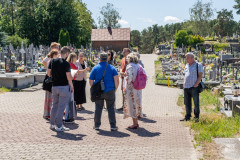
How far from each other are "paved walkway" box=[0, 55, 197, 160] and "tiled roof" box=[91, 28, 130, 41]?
49.2 metres

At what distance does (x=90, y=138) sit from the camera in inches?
265

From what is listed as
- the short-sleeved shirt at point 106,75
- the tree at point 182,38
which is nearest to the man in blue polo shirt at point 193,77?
the short-sleeved shirt at point 106,75

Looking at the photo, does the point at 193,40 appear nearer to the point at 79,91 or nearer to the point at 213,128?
the point at 79,91

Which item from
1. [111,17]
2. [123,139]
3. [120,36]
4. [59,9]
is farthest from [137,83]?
[111,17]

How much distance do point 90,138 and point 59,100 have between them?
1.09 m

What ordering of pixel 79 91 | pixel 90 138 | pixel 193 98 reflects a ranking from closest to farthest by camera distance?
pixel 90 138, pixel 193 98, pixel 79 91

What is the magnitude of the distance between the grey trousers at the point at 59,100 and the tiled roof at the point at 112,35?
51452mm

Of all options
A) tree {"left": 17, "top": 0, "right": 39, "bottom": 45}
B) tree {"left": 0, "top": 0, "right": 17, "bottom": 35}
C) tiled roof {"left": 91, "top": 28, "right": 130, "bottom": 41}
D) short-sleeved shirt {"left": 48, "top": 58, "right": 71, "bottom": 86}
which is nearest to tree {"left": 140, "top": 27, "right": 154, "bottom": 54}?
tiled roof {"left": 91, "top": 28, "right": 130, "bottom": 41}

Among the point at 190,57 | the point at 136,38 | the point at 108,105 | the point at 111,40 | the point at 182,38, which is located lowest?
the point at 108,105

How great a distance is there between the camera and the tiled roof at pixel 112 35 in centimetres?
5856

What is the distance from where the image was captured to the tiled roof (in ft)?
192

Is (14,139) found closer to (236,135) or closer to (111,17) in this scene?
(236,135)

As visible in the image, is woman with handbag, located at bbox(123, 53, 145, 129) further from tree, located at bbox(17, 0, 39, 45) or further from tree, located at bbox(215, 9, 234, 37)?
tree, located at bbox(215, 9, 234, 37)

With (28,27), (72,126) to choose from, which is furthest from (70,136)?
(28,27)
